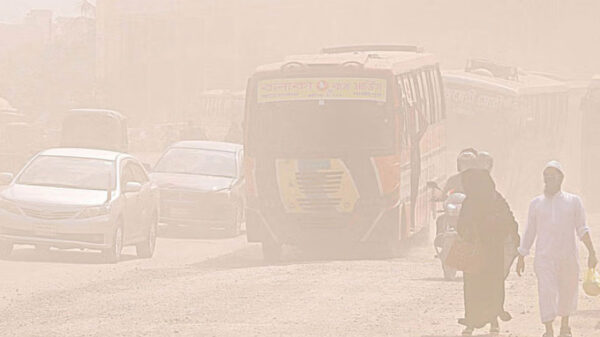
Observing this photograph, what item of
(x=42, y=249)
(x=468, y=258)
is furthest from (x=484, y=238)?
(x=42, y=249)

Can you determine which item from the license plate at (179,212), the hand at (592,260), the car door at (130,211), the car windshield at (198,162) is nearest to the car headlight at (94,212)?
the car door at (130,211)

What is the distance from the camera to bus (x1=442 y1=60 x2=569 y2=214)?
39594 mm

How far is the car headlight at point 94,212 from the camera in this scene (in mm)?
20719

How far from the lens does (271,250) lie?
22797mm

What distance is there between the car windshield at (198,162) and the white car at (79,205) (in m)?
5.38

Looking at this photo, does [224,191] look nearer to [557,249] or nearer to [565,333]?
[557,249]

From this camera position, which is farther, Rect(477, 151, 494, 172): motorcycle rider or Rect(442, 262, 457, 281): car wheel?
Rect(442, 262, 457, 281): car wheel

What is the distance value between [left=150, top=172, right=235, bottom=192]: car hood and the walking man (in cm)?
1546

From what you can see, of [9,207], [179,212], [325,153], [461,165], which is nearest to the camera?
[461,165]

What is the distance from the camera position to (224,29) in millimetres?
74875

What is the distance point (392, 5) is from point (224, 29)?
26.9 feet

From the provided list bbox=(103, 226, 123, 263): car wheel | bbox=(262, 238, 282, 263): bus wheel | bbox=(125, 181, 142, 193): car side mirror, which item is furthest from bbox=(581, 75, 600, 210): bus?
bbox=(103, 226, 123, 263): car wheel

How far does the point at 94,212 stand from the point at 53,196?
0.64 meters

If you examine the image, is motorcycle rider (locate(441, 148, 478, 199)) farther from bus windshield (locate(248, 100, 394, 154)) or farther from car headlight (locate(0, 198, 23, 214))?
car headlight (locate(0, 198, 23, 214))
